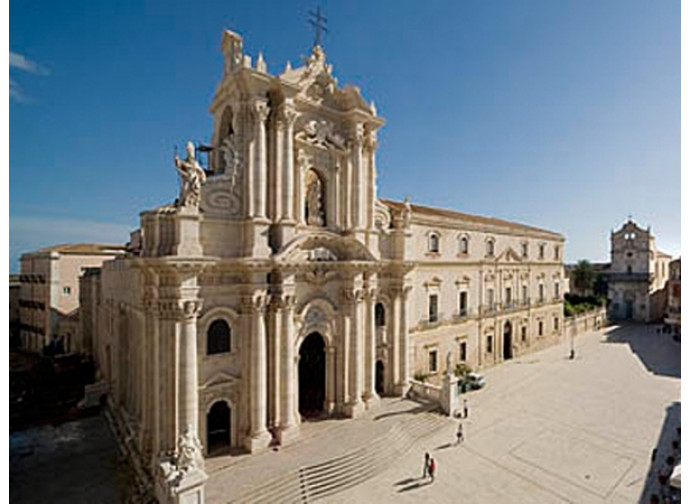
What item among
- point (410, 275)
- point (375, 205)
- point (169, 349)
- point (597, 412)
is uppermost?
point (375, 205)

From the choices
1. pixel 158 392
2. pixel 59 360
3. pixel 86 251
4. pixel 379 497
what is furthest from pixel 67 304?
pixel 379 497

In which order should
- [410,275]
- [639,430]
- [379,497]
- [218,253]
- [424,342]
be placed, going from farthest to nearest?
1. [424,342]
2. [410,275]
3. [639,430]
4. [218,253]
5. [379,497]

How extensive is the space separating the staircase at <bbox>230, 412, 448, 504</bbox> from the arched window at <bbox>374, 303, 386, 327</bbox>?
217 inches

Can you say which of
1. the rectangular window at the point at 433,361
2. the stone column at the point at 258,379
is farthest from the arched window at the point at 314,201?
the rectangular window at the point at 433,361

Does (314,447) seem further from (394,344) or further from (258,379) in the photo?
(394,344)

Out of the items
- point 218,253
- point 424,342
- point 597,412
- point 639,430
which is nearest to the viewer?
point 218,253

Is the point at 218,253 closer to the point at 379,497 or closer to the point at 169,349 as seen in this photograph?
the point at 169,349

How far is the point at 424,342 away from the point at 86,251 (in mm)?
36501

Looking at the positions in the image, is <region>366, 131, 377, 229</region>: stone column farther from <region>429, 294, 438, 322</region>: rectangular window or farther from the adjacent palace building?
<region>429, 294, 438, 322</region>: rectangular window

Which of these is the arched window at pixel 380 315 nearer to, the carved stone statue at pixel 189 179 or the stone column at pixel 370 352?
the stone column at pixel 370 352

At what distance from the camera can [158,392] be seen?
13.5m

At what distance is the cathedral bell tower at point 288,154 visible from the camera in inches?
616

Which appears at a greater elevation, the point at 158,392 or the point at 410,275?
→ the point at 410,275

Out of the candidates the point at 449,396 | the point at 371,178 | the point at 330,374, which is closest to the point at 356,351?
the point at 330,374
